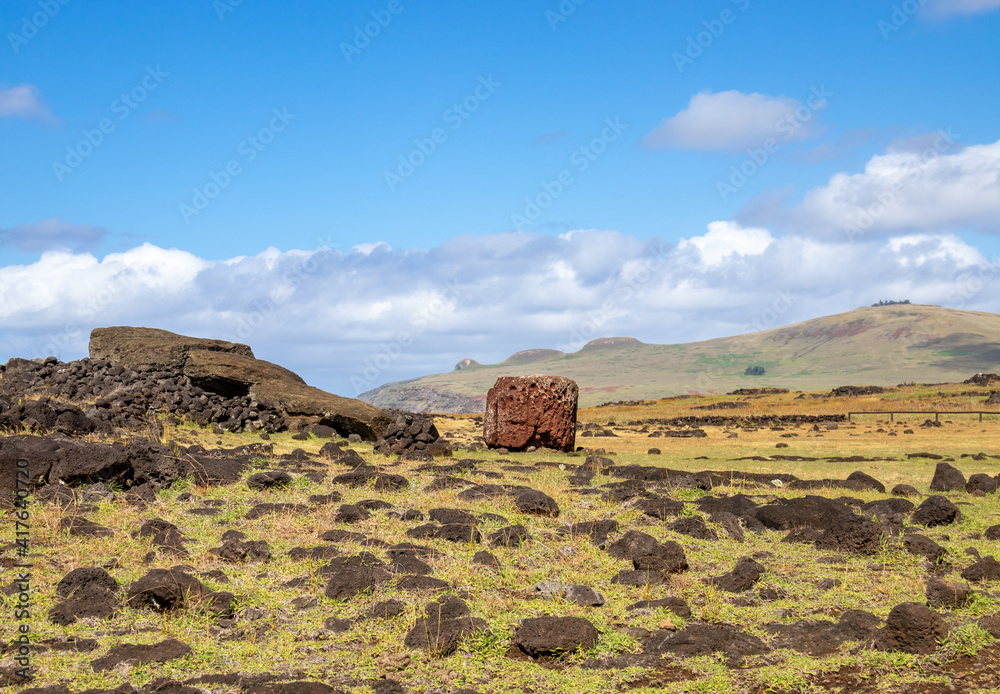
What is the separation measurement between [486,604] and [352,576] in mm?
1218

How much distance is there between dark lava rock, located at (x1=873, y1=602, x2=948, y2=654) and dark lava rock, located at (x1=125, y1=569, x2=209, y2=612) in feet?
18.1

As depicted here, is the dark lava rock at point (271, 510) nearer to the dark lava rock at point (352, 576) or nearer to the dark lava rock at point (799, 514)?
the dark lava rock at point (352, 576)

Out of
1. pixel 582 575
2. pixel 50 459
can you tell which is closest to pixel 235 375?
pixel 50 459

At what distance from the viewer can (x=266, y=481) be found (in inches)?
403

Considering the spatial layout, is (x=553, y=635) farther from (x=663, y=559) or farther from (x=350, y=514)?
(x=350, y=514)

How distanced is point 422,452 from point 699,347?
161 meters

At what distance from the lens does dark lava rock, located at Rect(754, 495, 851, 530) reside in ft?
31.4

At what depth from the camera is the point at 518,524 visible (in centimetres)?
892

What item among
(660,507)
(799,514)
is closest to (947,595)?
(799,514)

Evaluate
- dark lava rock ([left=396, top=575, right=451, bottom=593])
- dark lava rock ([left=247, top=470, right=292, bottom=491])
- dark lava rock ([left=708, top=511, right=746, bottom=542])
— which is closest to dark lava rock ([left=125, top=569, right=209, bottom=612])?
dark lava rock ([left=396, top=575, right=451, bottom=593])

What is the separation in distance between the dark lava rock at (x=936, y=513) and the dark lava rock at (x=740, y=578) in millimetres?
3531

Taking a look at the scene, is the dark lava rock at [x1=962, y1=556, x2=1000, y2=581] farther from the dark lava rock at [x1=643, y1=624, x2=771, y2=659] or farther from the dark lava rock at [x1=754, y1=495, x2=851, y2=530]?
the dark lava rock at [x1=643, y1=624, x2=771, y2=659]

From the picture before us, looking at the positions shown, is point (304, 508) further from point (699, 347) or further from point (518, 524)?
point (699, 347)

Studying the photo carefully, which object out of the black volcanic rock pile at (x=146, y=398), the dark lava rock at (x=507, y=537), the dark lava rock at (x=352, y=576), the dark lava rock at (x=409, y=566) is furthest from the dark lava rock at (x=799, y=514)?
Answer: the black volcanic rock pile at (x=146, y=398)
